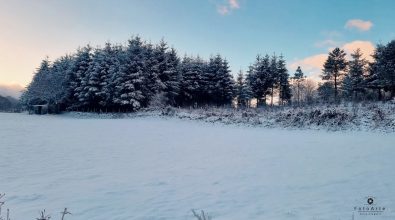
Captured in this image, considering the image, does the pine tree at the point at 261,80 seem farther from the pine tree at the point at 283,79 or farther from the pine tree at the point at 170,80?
the pine tree at the point at 170,80

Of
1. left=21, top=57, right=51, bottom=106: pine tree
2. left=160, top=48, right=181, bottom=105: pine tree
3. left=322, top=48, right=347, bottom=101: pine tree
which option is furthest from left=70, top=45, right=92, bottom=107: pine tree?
left=322, top=48, right=347, bottom=101: pine tree

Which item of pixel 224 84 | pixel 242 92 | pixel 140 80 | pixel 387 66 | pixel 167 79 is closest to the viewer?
pixel 387 66

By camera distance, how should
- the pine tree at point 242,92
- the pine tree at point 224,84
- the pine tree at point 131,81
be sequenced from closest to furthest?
the pine tree at point 131,81, the pine tree at point 224,84, the pine tree at point 242,92

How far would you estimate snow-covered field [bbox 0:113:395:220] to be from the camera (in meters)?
4.90

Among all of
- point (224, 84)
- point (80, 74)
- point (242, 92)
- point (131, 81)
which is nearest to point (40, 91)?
point (80, 74)

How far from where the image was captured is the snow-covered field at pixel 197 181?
4.90 meters

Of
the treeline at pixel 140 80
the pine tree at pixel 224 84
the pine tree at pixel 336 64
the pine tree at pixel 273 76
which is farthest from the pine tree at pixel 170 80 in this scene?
the pine tree at pixel 336 64

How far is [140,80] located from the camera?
122 ft

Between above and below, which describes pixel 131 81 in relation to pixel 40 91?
above

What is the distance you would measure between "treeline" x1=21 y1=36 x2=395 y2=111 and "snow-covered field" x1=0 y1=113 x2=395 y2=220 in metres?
25.7

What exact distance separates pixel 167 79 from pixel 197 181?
37.0m

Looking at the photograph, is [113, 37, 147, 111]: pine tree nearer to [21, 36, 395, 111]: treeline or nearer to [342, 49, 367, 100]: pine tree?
[21, 36, 395, 111]: treeline

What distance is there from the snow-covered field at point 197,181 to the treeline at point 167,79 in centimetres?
2570

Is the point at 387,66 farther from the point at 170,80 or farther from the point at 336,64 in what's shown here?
the point at 170,80
